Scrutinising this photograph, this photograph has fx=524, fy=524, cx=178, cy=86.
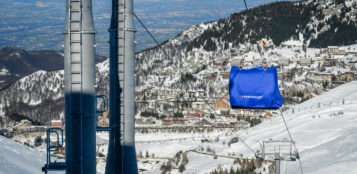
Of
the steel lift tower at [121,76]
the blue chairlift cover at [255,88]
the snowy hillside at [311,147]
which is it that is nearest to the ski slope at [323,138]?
the snowy hillside at [311,147]

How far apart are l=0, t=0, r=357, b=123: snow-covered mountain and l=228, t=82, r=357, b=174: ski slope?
62.6 metres

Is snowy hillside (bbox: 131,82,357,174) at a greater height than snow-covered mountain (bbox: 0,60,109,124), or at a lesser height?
lesser

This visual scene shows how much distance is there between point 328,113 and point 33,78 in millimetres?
123208

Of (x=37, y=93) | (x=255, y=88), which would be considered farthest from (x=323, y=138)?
(x=37, y=93)

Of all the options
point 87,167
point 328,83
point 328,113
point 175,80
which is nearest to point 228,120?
point 328,83

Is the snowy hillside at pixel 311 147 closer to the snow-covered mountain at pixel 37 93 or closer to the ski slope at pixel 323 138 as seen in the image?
the ski slope at pixel 323 138

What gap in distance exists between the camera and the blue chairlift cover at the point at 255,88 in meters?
11.1

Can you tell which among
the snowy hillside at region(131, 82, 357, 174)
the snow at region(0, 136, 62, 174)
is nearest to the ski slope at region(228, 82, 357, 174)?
the snowy hillside at region(131, 82, 357, 174)

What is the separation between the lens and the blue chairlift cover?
439 inches

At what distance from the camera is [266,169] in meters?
19.6

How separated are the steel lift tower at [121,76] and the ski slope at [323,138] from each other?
7.80 metres

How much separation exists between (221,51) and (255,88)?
389 ft

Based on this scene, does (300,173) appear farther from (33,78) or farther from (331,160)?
(33,78)

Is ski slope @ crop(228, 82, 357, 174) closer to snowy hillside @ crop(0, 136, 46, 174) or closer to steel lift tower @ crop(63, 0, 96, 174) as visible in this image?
snowy hillside @ crop(0, 136, 46, 174)
